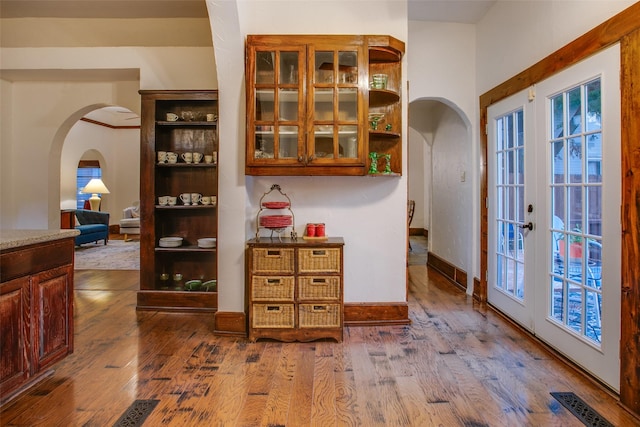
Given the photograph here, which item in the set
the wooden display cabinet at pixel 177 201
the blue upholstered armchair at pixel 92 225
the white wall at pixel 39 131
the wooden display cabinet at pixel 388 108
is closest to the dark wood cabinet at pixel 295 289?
the wooden display cabinet at pixel 388 108

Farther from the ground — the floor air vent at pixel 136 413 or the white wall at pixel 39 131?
the white wall at pixel 39 131

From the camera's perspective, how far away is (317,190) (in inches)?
129

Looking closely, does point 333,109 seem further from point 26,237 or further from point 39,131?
point 39,131

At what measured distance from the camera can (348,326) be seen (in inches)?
127

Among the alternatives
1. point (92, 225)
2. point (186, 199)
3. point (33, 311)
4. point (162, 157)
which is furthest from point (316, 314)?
point (92, 225)

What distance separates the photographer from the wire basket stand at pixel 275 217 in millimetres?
3033

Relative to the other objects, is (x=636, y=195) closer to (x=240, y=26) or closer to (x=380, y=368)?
(x=380, y=368)

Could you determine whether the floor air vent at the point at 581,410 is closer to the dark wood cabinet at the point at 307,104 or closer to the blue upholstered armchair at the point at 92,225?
the dark wood cabinet at the point at 307,104

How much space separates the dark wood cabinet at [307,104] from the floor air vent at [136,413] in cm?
168

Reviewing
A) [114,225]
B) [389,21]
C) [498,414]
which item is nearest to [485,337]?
[498,414]

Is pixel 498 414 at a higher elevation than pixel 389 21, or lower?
lower

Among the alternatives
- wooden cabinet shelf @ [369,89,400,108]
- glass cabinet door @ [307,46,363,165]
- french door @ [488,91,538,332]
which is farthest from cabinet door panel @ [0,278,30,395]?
french door @ [488,91,538,332]

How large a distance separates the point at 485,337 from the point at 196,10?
13.1 feet

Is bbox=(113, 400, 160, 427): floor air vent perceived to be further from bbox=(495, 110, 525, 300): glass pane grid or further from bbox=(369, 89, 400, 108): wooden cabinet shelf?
bbox=(495, 110, 525, 300): glass pane grid
